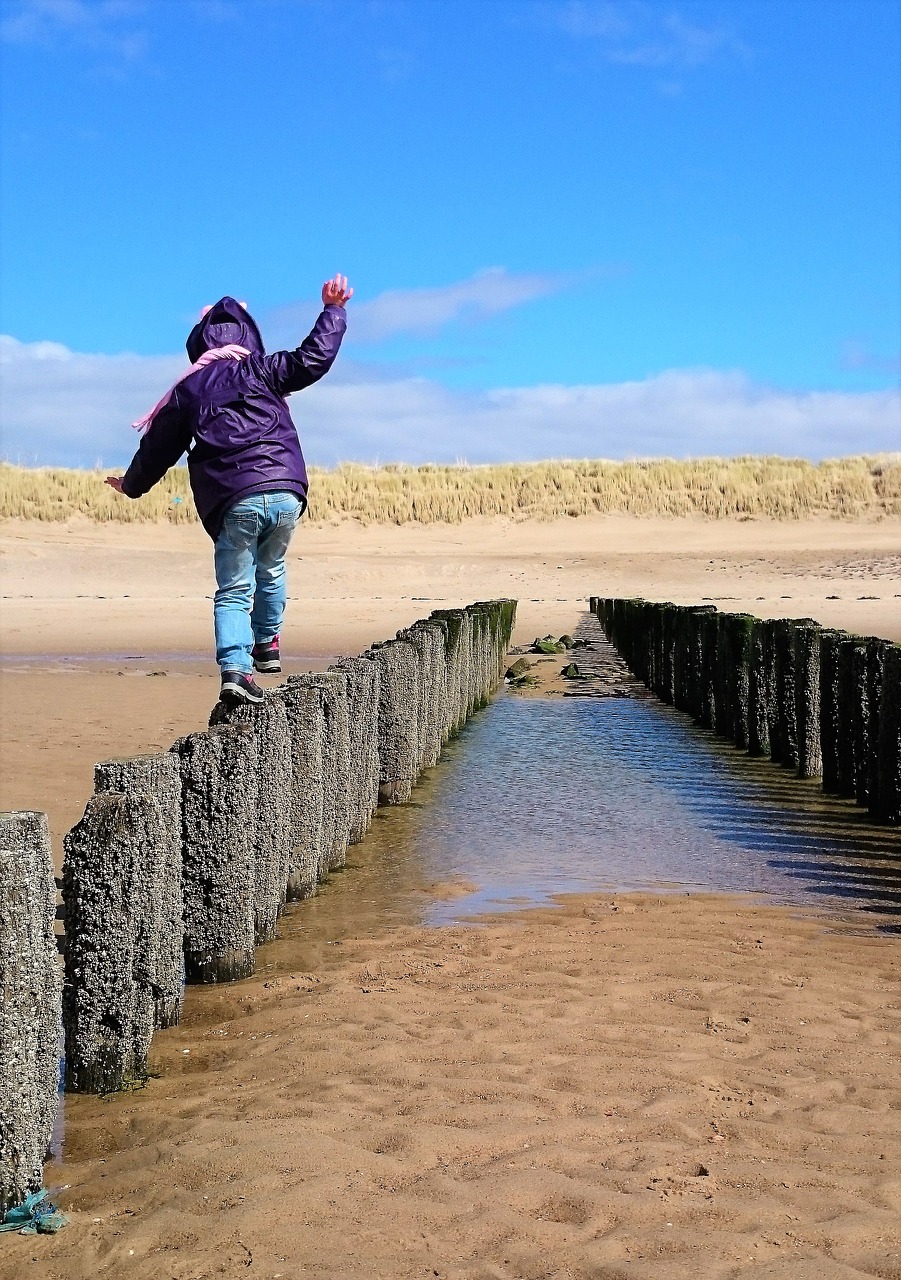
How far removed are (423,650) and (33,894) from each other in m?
6.69

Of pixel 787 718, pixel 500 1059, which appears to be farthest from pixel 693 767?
pixel 500 1059

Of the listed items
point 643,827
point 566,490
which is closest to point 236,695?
point 643,827

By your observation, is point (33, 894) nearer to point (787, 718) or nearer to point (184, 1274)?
point (184, 1274)

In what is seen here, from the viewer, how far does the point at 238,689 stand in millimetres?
6344

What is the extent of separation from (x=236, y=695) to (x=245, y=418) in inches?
62.5

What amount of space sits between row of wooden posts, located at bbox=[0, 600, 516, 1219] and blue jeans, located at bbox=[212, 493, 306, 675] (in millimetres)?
366

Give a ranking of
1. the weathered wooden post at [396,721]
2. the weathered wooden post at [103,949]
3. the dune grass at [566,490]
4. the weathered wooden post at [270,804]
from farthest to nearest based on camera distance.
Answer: the dune grass at [566,490] < the weathered wooden post at [396,721] < the weathered wooden post at [270,804] < the weathered wooden post at [103,949]

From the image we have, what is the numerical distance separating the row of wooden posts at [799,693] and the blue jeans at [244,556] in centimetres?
341

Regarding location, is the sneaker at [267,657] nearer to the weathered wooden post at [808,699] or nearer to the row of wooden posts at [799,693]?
the row of wooden posts at [799,693]

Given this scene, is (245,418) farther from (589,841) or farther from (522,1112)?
(522,1112)

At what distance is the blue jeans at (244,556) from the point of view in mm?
7168

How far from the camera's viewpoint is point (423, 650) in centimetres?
1018

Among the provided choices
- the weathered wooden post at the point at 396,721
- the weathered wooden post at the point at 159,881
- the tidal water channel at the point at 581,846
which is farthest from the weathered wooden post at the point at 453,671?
the weathered wooden post at the point at 159,881

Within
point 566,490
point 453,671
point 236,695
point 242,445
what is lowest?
point 453,671
